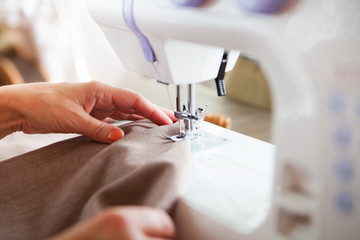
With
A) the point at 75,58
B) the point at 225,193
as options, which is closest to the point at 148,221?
the point at 225,193

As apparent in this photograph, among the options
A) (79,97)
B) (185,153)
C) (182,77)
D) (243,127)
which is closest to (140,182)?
(185,153)

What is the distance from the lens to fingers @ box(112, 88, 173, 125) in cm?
93

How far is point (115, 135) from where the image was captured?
2.68 ft

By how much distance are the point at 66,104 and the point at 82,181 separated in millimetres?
273

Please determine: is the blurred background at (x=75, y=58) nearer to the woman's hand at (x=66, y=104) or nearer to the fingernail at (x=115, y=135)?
the woman's hand at (x=66, y=104)

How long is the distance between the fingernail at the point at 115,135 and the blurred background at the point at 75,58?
1733 millimetres

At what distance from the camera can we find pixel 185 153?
692mm

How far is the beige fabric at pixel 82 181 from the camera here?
2.04 feet

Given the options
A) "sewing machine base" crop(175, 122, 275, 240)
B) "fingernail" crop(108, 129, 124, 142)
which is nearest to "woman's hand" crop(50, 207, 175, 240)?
"sewing machine base" crop(175, 122, 275, 240)

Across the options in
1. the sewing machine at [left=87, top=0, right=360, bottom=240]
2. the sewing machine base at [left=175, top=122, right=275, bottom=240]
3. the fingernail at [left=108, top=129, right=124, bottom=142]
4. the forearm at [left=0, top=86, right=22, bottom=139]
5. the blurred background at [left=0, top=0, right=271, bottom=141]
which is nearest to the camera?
the sewing machine at [left=87, top=0, right=360, bottom=240]

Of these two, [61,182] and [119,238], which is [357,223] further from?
[61,182]

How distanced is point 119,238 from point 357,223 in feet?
0.99

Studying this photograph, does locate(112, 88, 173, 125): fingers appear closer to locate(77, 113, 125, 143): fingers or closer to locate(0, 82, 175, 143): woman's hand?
locate(0, 82, 175, 143): woman's hand

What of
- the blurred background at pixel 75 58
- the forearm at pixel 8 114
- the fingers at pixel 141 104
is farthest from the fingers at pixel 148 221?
the blurred background at pixel 75 58
